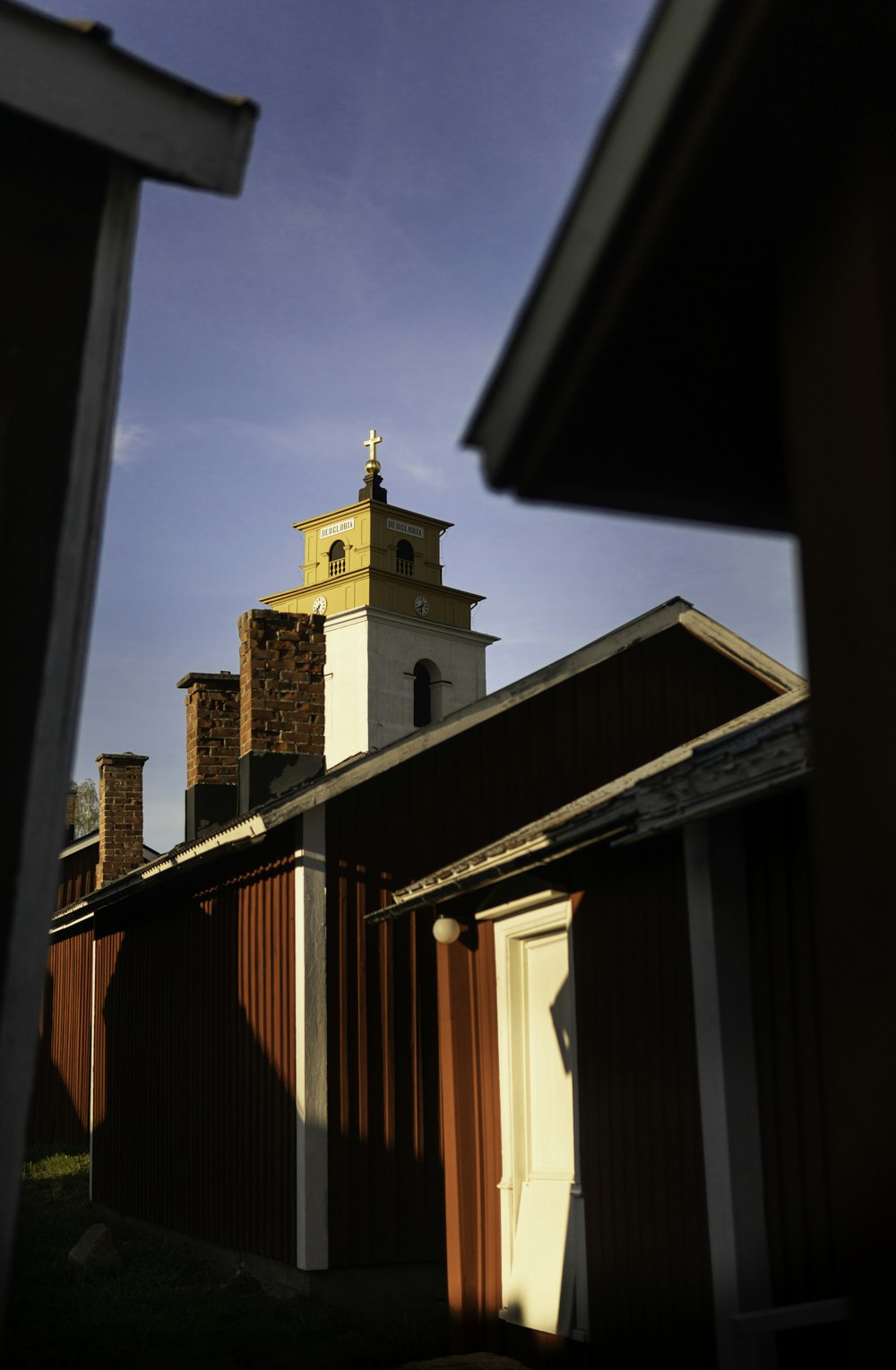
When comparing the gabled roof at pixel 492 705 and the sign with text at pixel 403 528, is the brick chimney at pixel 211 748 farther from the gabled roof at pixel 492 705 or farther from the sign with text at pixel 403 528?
the sign with text at pixel 403 528

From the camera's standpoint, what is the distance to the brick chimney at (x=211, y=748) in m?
14.8

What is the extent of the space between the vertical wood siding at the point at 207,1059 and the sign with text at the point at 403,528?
35.2m

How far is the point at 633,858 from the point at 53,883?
452cm

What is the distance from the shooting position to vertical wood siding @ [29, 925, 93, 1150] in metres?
20.3

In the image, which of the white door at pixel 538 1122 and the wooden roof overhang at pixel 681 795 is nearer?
the wooden roof overhang at pixel 681 795

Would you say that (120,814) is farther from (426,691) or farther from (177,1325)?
(426,691)

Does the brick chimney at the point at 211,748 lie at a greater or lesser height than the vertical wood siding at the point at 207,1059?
greater

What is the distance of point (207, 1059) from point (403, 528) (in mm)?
39321

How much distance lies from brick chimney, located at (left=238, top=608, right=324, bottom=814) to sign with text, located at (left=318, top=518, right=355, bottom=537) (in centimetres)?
3758

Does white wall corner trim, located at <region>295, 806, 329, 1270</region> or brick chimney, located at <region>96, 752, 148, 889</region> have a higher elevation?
brick chimney, located at <region>96, 752, 148, 889</region>

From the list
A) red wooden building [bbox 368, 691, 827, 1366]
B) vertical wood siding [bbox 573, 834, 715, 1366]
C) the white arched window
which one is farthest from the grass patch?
the white arched window

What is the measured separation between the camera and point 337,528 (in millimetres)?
51375

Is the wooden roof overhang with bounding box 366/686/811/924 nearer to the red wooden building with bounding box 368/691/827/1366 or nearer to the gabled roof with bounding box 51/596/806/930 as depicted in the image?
the red wooden building with bounding box 368/691/827/1366

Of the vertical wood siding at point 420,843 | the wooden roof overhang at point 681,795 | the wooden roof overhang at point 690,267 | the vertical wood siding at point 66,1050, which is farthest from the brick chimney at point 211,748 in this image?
the wooden roof overhang at point 690,267
